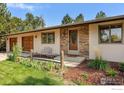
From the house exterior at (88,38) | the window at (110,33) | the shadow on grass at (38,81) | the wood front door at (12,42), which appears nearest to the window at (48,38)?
the house exterior at (88,38)

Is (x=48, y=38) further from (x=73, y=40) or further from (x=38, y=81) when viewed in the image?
(x=38, y=81)

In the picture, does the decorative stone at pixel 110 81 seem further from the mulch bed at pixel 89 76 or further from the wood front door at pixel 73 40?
the wood front door at pixel 73 40

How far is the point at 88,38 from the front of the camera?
1228 centimetres

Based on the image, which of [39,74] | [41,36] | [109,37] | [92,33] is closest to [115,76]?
[39,74]

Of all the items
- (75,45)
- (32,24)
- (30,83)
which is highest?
(32,24)

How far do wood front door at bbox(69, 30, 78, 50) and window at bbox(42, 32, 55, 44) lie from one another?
6.20 feet

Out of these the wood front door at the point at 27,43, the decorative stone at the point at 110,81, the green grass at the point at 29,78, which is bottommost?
the decorative stone at the point at 110,81

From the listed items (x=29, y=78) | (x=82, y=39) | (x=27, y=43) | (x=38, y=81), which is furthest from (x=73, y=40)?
(x=38, y=81)

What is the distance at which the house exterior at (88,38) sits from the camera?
1062 centimetres

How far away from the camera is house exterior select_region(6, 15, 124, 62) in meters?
10.6

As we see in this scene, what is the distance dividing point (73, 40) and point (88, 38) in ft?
5.23

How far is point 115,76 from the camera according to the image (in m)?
7.84

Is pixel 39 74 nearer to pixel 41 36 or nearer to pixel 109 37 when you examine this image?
pixel 109 37

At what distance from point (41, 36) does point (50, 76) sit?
8882 millimetres
